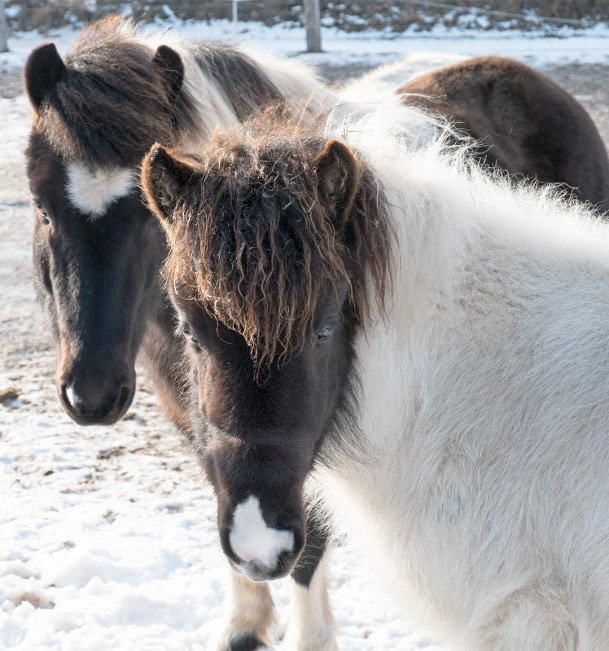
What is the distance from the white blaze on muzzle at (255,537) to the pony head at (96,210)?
892 millimetres

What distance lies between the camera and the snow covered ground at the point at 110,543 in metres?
2.81

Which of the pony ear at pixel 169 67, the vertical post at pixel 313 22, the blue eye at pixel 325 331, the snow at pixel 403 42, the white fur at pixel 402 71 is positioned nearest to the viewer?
the blue eye at pixel 325 331

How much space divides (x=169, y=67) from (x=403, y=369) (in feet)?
4.81

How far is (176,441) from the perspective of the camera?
13.3ft

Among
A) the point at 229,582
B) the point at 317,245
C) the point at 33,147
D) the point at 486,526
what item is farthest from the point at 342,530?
the point at 33,147

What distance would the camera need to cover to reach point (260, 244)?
64.1 inches

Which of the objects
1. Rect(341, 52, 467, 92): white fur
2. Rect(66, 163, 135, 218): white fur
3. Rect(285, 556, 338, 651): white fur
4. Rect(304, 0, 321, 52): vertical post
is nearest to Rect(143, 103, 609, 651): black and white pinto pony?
Rect(66, 163, 135, 218): white fur

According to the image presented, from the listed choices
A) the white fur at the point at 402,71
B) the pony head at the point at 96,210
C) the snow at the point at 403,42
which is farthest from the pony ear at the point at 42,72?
the snow at the point at 403,42

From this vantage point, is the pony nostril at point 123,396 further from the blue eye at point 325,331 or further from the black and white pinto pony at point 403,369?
the blue eye at point 325,331

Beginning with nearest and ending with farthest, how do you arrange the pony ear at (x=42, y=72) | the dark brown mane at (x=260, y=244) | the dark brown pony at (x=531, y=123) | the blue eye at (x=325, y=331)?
the dark brown mane at (x=260, y=244) < the blue eye at (x=325, y=331) < the pony ear at (x=42, y=72) < the dark brown pony at (x=531, y=123)

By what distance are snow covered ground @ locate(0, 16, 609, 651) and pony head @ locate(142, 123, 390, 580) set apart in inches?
41.4

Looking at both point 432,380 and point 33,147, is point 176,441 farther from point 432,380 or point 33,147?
point 432,380

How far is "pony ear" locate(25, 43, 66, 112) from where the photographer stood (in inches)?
98.1

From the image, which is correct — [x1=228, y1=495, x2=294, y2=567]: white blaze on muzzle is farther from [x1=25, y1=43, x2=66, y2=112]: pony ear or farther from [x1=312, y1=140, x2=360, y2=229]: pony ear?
[x1=25, y1=43, x2=66, y2=112]: pony ear
